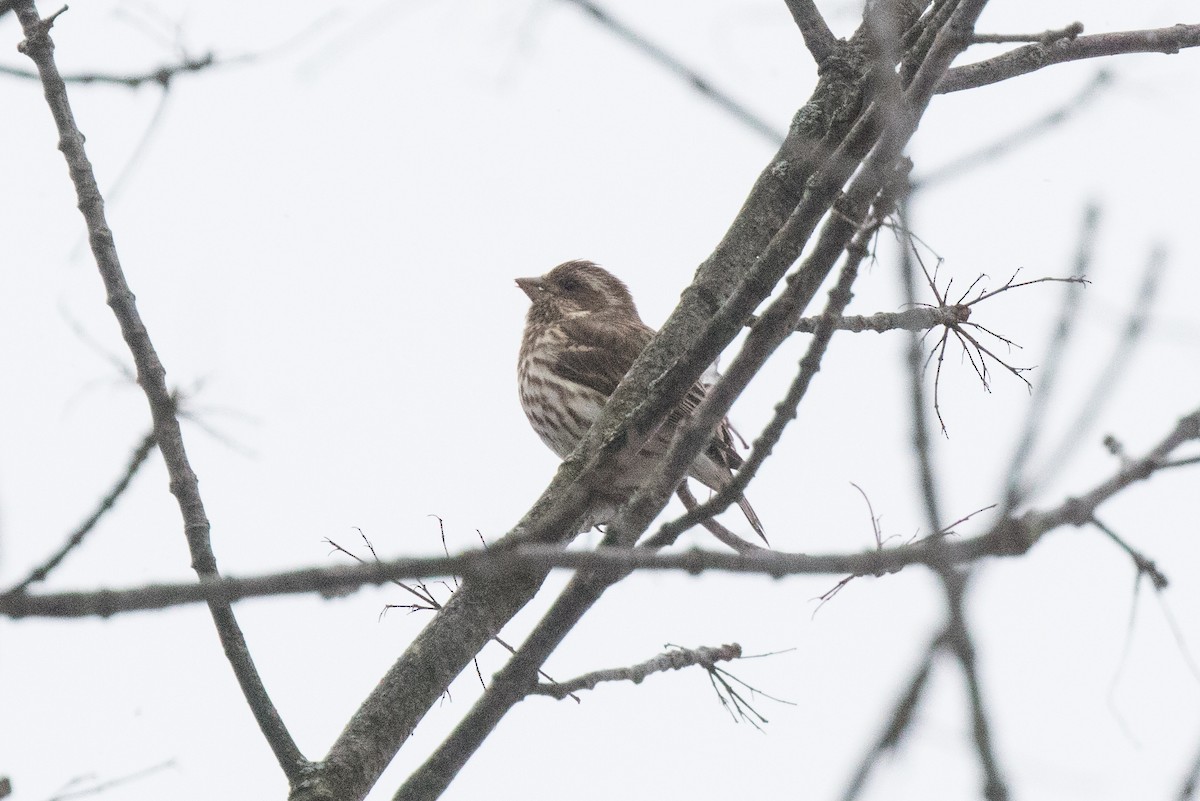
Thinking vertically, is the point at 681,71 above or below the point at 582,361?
below

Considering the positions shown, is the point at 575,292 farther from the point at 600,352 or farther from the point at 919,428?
the point at 919,428

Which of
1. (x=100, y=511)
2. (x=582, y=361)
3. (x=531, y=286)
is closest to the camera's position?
(x=100, y=511)

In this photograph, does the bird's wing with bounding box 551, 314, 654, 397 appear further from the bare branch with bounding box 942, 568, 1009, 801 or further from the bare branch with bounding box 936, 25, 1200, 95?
the bare branch with bounding box 942, 568, 1009, 801

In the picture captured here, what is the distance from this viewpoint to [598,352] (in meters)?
8.11

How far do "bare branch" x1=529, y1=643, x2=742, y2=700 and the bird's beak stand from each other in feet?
16.3

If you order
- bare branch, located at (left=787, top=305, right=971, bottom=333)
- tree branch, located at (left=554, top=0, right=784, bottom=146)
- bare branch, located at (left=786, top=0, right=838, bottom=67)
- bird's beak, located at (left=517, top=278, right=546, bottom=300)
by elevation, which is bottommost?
tree branch, located at (left=554, top=0, right=784, bottom=146)

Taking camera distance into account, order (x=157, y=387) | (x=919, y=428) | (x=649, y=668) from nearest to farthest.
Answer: (x=919, y=428) → (x=157, y=387) → (x=649, y=668)

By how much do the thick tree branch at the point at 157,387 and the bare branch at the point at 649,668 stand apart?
0.77 metres

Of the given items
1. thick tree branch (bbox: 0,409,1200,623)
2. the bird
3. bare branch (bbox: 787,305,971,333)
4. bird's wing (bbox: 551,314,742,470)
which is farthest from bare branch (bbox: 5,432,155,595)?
bird's wing (bbox: 551,314,742,470)

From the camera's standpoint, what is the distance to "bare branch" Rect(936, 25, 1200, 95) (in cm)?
481

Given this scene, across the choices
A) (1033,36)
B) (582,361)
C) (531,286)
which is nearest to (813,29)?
(1033,36)

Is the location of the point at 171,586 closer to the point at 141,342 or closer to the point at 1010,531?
the point at 1010,531

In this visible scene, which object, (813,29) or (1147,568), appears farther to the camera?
(813,29)

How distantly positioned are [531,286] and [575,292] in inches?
12.8
